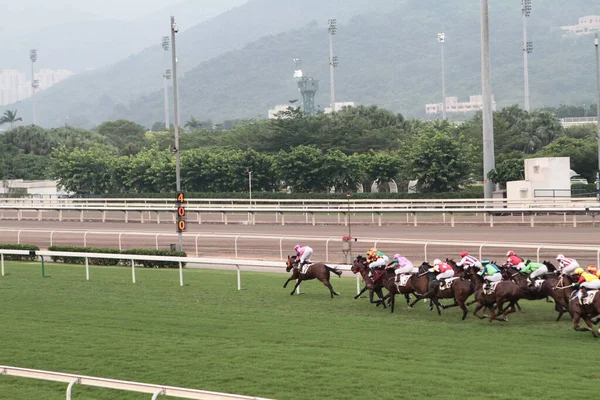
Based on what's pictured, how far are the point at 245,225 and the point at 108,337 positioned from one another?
906 inches

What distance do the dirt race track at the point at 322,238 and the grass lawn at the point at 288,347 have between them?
6.69 meters

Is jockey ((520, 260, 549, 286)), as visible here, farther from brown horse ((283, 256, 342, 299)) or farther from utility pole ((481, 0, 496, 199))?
utility pole ((481, 0, 496, 199))

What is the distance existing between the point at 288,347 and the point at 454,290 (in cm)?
315

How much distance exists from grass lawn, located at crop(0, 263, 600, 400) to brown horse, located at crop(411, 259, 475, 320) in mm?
287

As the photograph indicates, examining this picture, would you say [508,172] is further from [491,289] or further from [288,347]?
[288,347]

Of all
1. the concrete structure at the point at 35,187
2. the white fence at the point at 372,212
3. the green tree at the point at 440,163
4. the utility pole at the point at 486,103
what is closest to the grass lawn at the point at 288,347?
the white fence at the point at 372,212

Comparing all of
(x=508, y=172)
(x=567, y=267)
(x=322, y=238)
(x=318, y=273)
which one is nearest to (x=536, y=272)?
(x=567, y=267)

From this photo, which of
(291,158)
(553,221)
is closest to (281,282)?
(553,221)

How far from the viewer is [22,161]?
7444 cm

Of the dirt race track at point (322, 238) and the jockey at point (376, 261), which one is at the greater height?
the jockey at point (376, 261)

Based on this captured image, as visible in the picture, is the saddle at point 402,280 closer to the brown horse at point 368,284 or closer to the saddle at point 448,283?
the brown horse at point 368,284

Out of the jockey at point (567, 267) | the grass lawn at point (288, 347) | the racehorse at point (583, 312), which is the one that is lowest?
the grass lawn at point (288, 347)

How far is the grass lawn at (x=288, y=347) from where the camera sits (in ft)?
30.4

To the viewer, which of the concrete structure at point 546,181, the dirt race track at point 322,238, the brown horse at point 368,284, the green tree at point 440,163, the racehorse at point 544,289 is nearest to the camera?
the racehorse at point 544,289
